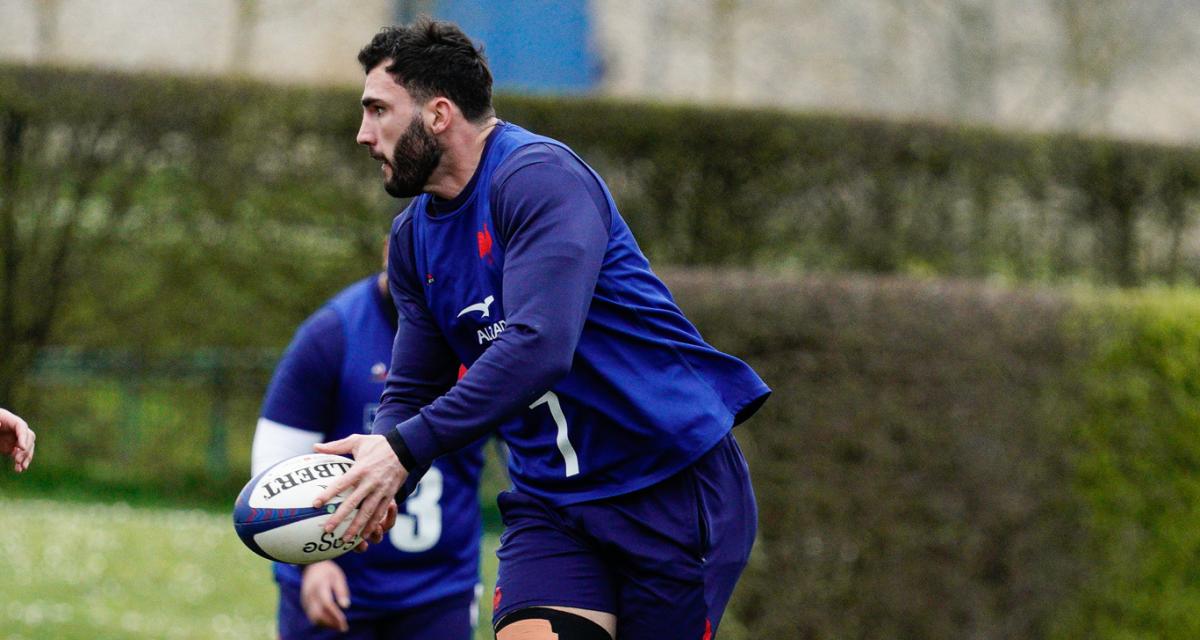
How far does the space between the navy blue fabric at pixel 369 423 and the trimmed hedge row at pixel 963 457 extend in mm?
1886

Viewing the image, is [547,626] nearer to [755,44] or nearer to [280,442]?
[280,442]

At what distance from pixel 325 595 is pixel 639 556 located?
130cm

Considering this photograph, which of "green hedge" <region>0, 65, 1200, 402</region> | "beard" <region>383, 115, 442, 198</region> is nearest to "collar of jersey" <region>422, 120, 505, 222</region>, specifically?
"beard" <region>383, 115, 442, 198</region>

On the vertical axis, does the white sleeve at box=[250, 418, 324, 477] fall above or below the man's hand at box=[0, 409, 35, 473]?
below

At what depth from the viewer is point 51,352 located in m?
12.6

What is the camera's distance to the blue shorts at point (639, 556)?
3.87 m

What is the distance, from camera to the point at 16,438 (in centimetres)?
405

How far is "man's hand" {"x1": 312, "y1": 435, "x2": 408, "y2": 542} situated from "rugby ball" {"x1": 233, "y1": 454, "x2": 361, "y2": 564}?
Answer: 0.27 ft

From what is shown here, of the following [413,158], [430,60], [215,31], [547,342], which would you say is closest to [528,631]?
[547,342]

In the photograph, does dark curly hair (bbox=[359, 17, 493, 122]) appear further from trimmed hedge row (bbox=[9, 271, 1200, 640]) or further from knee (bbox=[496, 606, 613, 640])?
trimmed hedge row (bbox=[9, 271, 1200, 640])

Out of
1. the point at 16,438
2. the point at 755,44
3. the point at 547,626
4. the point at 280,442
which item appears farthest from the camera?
the point at 755,44

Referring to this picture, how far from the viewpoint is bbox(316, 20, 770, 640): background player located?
377 cm

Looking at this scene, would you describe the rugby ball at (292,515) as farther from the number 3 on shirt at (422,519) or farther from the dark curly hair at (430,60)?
the number 3 on shirt at (422,519)

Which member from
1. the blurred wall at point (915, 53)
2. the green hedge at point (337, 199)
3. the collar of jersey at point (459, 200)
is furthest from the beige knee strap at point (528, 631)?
the blurred wall at point (915, 53)
